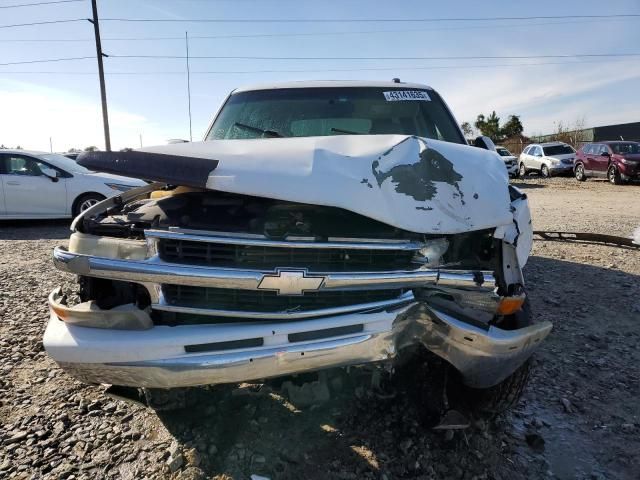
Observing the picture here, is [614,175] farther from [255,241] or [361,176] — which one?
[255,241]

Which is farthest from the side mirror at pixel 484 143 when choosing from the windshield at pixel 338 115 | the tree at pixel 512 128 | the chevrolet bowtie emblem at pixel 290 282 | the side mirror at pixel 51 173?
the tree at pixel 512 128

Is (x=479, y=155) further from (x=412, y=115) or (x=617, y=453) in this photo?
(x=617, y=453)

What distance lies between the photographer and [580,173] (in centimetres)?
2011

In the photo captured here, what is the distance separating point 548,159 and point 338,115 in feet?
71.9

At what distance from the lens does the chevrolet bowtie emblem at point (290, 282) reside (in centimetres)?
183

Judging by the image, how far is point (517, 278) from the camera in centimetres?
217

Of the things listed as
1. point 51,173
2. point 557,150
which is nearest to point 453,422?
point 51,173

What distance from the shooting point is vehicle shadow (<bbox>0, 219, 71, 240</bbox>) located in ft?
27.0


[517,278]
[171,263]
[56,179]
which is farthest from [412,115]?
[56,179]

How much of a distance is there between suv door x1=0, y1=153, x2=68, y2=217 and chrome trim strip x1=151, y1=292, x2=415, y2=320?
335 inches

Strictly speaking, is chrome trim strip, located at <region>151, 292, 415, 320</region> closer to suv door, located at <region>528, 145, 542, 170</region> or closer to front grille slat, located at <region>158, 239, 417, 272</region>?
front grille slat, located at <region>158, 239, 417, 272</region>

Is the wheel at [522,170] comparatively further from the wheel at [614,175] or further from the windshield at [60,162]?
the windshield at [60,162]

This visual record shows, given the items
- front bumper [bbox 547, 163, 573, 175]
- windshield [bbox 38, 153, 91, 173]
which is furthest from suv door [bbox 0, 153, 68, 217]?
front bumper [bbox 547, 163, 573, 175]

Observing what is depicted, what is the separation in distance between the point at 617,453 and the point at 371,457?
1.19 metres
